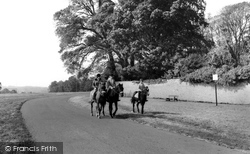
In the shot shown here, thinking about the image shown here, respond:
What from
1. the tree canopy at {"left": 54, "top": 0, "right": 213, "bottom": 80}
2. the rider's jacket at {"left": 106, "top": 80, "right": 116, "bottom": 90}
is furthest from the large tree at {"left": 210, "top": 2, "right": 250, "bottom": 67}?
the rider's jacket at {"left": 106, "top": 80, "right": 116, "bottom": 90}

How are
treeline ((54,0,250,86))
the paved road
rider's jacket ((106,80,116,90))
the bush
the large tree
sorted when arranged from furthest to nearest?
the large tree < treeline ((54,0,250,86)) < the bush < rider's jacket ((106,80,116,90)) < the paved road

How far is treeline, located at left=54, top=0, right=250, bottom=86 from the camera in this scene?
2458 cm

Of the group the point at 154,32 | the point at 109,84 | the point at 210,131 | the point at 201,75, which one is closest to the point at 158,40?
the point at 154,32

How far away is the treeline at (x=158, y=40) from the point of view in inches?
968

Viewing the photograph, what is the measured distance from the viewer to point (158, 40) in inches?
1121

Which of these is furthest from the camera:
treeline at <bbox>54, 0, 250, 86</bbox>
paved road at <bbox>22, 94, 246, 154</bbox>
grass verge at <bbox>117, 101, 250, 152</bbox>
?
treeline at <bbox>54, 0, 250, 86</bbox>

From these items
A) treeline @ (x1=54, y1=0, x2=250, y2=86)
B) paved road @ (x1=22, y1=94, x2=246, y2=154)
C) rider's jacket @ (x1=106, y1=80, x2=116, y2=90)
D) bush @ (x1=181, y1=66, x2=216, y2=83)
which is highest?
treeline @ (x1=54, y1=0, x2=250, y2=86)

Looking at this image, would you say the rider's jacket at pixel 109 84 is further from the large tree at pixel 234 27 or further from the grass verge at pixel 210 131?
the large tree at pixel 234 27

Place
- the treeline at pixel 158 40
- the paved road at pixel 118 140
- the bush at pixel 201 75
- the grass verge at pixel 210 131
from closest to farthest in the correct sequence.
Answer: the paved road at pixel 118 140 < the grass verge at pixel 210 131 < the bush at pixel 201 75 < the treeline at pixel 158 40

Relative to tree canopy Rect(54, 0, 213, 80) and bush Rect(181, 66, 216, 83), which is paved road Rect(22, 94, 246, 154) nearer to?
bush Rect(181, 66, 216, 83)

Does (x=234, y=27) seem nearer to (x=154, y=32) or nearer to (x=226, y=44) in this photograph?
(x=226, y=44)

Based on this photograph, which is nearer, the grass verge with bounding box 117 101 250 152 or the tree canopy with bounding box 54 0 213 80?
the grass verge with bounding box 117 101 250 152

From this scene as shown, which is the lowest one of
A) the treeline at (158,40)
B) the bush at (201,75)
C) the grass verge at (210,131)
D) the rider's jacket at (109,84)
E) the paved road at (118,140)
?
the grass verge at (210,131)

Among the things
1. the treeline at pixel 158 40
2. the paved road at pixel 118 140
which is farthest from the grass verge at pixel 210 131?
the treeline at pixel 158 40
